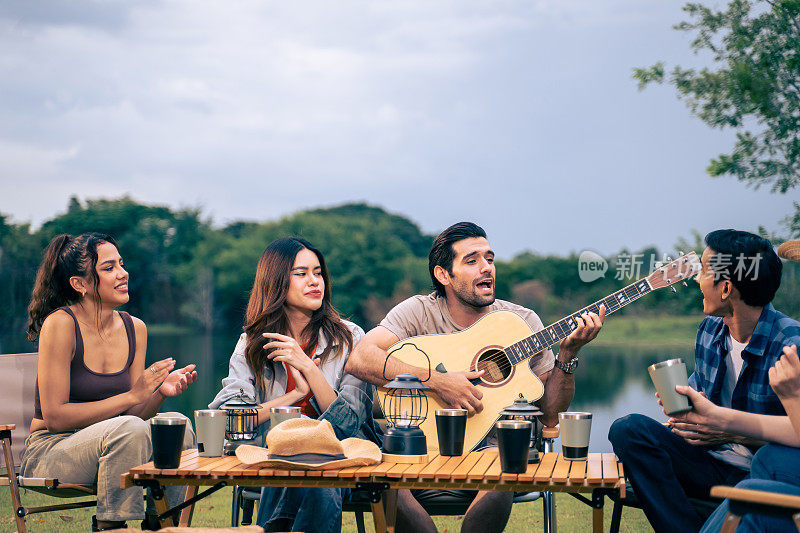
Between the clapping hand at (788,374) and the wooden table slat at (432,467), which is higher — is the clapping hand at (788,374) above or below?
above

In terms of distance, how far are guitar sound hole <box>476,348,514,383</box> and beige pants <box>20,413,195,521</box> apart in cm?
127

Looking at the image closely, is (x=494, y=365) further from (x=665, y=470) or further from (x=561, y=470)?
(x=561, y=470)

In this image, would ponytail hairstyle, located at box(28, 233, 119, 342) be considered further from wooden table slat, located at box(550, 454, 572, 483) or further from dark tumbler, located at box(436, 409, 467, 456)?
wooden table slat, located at box(550, 454, 572, 483)

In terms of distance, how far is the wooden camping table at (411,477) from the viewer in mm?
2459

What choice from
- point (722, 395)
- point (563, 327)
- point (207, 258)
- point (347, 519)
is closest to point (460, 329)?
point (563, 327)

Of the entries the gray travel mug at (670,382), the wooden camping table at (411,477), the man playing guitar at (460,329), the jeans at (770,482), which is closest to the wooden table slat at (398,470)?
the wooden camping table at (411,477)

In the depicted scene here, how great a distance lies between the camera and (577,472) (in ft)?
8.31

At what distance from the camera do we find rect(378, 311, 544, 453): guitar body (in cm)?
340

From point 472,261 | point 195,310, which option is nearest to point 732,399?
point 472,261

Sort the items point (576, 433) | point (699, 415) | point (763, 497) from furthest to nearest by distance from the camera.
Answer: point (576, 433) < point (699, 415) < point (763, 497)

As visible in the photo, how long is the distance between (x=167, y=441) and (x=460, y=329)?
5.16ft

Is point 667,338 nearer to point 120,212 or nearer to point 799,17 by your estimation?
point 799,17

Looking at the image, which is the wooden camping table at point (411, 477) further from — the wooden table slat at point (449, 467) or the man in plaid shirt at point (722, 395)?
the man in plaid shirt at point (722, 395)

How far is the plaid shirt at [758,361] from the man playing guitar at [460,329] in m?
0.49
